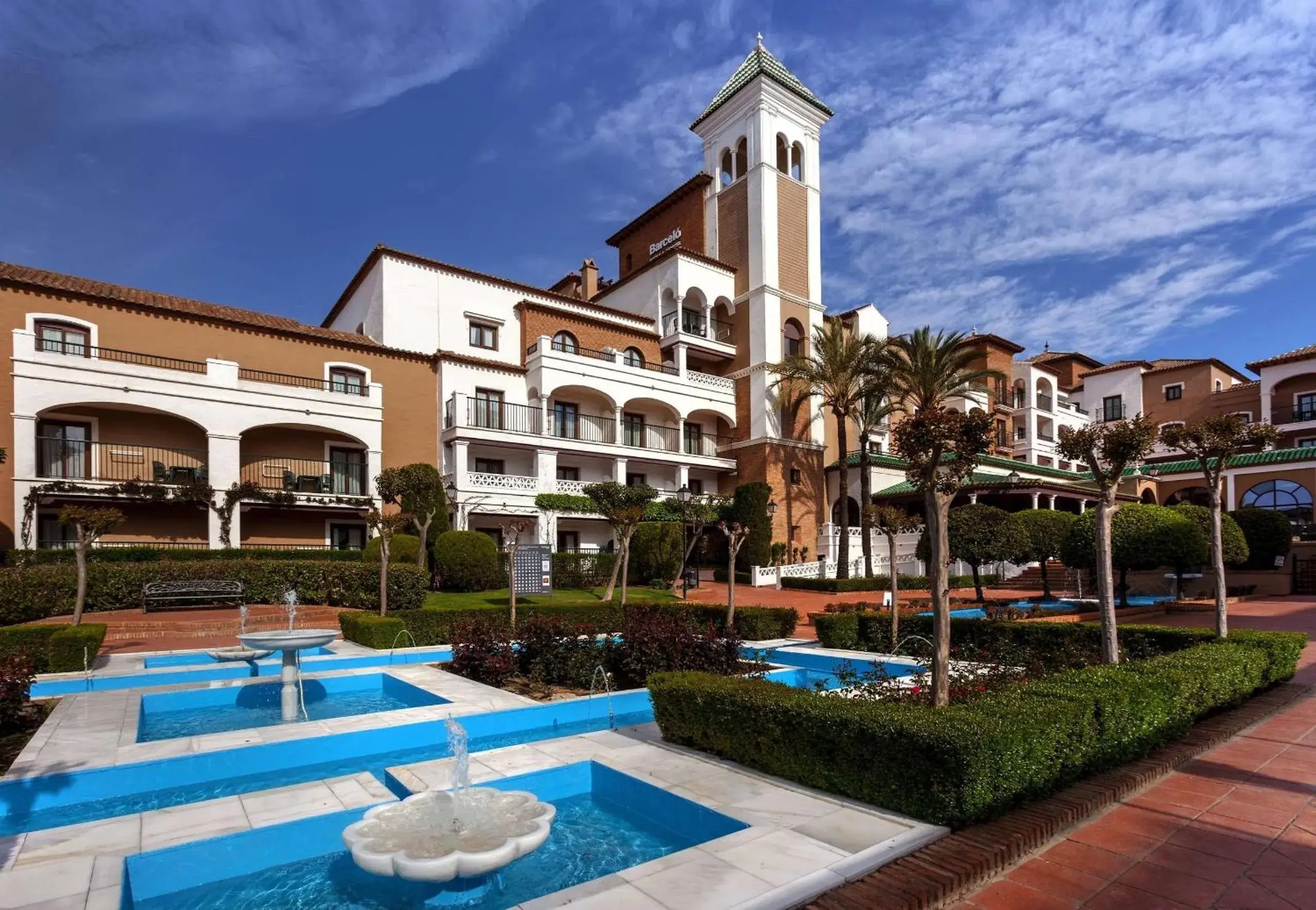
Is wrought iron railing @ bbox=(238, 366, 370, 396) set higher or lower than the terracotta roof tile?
lower

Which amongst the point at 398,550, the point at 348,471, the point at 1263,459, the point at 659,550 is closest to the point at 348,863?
the point at 398,550

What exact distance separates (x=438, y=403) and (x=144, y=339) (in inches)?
385

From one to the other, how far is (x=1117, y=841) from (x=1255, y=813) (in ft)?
4.29

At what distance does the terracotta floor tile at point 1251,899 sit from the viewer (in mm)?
3848

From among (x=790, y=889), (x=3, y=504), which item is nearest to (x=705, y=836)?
(x=790, y=889)

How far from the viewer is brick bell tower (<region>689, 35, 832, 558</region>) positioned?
3566 centimetres

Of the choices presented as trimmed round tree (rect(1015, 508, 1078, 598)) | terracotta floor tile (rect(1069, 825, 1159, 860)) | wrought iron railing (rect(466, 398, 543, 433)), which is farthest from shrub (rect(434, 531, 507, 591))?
terracotta floor tile (rect(1069, 825, 1159, 860))

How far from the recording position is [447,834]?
14.5 ft

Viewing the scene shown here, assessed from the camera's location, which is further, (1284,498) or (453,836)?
(1284,498)

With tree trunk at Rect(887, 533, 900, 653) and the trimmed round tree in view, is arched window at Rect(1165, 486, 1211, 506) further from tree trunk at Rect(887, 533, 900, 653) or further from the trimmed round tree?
tree trunk at Rect(887, 533, 900, 653)

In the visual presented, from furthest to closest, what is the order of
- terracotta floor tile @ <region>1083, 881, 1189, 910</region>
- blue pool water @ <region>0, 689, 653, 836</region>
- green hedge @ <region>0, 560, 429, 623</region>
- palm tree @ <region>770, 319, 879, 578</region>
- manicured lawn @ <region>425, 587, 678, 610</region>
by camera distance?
palm tree @ <region>770, 319, 879, 578</region>
manicured lawn @ <region>425, 587, 678, 610</region>
green hedge @ <region>0, 560, 429, 623</region>
blue pool water @ <region>0, 689, 653, 836</region>
terracotta floor tile @ <region>1083, 881, 1189, 910</region>

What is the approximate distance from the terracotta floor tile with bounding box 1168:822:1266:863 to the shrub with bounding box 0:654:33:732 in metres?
10.6

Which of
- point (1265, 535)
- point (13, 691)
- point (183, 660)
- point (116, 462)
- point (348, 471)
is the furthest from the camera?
point (348, 471)

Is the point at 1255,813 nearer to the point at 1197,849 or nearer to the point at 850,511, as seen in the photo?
the point at 1197,849
